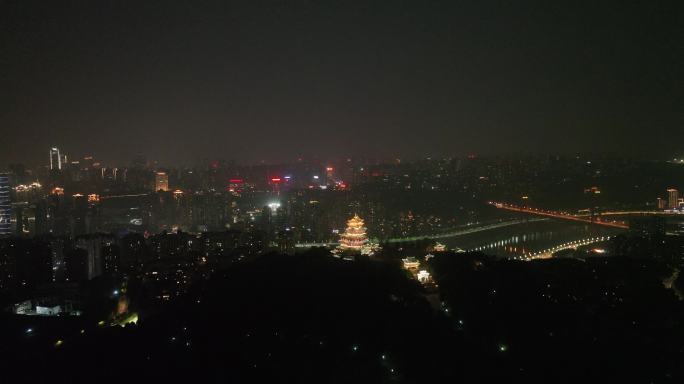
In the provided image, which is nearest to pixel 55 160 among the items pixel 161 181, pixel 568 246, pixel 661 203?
pixel 161 181

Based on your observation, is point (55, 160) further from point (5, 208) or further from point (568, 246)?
point (568, 246)

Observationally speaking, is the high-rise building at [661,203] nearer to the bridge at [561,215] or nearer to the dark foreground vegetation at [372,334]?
the bridge at [561,215]

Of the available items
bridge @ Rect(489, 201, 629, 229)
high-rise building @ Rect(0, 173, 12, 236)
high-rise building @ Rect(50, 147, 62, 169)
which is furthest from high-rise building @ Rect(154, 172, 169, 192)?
bridge @ Rect(489, 201, 629, 229)

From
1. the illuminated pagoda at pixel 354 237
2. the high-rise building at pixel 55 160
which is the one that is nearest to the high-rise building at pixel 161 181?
the high-rise building at pixel 55 160

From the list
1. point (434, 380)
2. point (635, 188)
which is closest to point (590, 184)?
point (635, 188)

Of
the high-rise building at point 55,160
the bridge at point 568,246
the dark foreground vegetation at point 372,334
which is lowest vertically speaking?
the bridge at point 568,246
